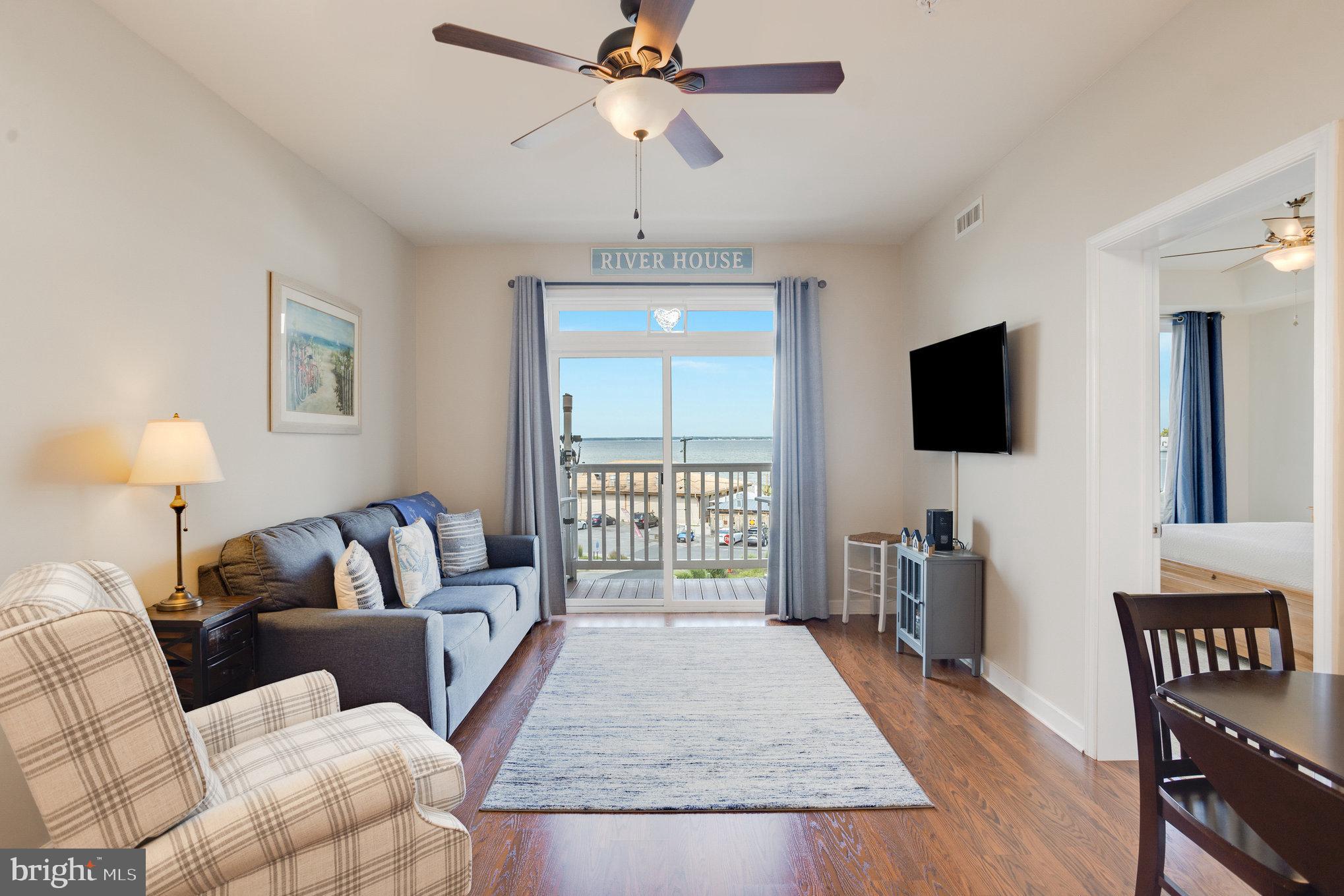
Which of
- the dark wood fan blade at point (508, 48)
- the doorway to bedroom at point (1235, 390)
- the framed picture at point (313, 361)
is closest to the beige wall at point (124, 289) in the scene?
the framed picture at point (313, 361)

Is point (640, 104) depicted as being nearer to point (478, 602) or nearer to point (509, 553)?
point (478, 602)

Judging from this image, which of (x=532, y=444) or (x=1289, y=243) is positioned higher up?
(x=1289, y=243)

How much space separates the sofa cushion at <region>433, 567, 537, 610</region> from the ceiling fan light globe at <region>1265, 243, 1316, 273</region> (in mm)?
4563

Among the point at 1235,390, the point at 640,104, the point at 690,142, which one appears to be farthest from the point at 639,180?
the point at 1235,390

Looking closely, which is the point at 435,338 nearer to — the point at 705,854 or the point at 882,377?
the point at 882,377

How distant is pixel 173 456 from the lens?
84.8 inches

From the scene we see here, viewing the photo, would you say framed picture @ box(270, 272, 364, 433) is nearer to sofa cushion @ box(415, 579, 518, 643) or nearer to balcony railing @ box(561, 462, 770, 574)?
sofa cushion @ box(415, 579, 518, 643)

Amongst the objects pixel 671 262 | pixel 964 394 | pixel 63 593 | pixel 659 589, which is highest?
pixel 671 262

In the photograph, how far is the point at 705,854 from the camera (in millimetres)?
2027

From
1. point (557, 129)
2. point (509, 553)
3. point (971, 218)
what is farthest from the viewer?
point (509, 553)

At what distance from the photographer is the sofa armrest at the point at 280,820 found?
1191mm

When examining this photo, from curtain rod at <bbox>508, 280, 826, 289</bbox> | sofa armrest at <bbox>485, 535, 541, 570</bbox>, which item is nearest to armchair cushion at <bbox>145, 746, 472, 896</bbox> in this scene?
sofa armrest at <bbox>485, 535, 541, 570</bbox>

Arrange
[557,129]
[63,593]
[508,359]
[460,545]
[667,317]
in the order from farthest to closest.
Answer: [667,317], [508,359], [460,545], [557,129], [63,593]

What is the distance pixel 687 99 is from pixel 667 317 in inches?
89.2
